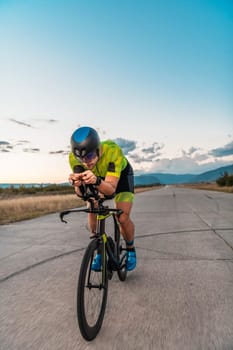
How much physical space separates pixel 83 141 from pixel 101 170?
734mm

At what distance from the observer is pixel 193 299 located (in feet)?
10.4

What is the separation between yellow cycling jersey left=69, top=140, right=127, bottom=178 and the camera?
309 cm

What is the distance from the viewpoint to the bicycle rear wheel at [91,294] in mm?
2254

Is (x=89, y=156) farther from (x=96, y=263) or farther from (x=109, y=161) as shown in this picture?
(x=96, y=263)

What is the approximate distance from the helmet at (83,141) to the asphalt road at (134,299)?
1.57m

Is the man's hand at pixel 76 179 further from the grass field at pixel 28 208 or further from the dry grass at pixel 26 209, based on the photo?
the dry grass at pixel 26 209

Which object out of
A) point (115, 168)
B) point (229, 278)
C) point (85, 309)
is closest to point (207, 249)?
point (229, 278)

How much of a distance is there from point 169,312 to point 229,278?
1.41 m

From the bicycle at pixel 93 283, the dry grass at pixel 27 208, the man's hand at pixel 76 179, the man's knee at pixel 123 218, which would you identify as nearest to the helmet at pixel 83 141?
the man's hand at pixel 76 179

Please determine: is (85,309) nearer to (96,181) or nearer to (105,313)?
(105,313)

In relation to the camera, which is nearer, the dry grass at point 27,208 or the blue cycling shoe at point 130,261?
the blue cycling shoe at point 130,261

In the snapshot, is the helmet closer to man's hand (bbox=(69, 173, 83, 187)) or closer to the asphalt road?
man's hand (bbox=(69, 173, 83, 187))

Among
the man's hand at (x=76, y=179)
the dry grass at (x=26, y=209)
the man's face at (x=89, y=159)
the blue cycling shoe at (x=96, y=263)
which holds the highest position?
the man's face at (x=89, y=159)

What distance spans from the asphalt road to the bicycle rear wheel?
11cm
